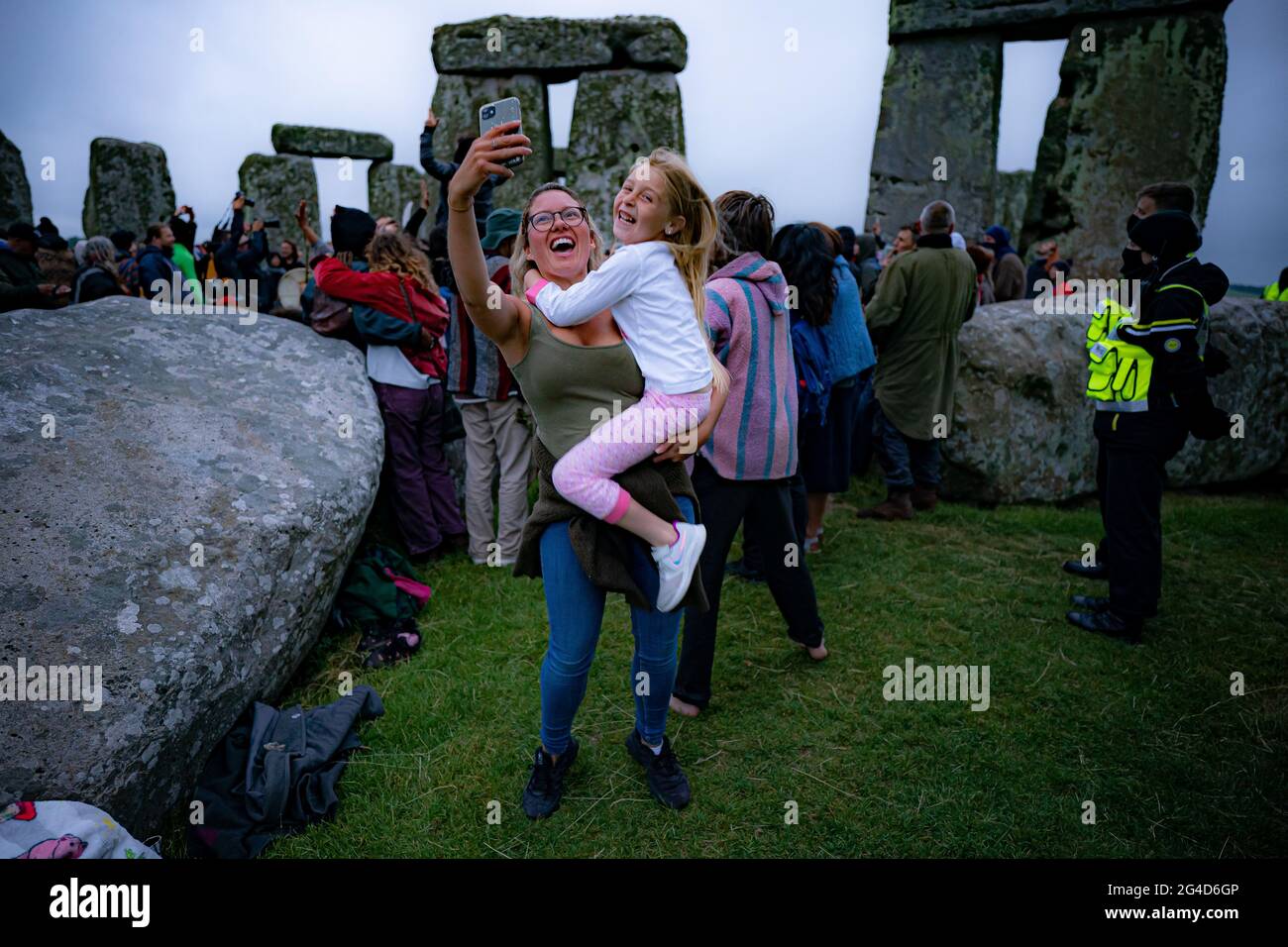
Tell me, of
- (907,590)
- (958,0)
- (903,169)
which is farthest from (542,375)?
(958,0)

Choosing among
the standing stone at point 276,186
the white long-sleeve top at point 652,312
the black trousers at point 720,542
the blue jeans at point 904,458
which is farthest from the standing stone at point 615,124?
the standing stone at point 276,186

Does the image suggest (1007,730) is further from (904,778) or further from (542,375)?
(542,375)

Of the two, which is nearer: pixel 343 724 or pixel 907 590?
pixel 343 724

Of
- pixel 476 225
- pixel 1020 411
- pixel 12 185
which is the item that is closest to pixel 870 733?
pixel 476 225

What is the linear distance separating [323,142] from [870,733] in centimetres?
1426

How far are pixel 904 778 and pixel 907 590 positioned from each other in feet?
5.85

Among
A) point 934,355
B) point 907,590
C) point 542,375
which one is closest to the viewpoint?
point 542,375

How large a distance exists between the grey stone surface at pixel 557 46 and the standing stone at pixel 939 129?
9.55 ft

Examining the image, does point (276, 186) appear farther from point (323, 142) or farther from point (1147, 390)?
point (1147, 390)

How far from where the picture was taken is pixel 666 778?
2836mm

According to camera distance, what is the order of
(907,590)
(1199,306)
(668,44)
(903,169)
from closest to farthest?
(1199,306) < (907,590) < (668,44) < (903,169)

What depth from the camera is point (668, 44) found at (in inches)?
300

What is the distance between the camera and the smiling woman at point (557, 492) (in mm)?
2314

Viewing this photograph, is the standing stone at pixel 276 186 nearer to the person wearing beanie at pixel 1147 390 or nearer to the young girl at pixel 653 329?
the young girl at pixel 653 329
